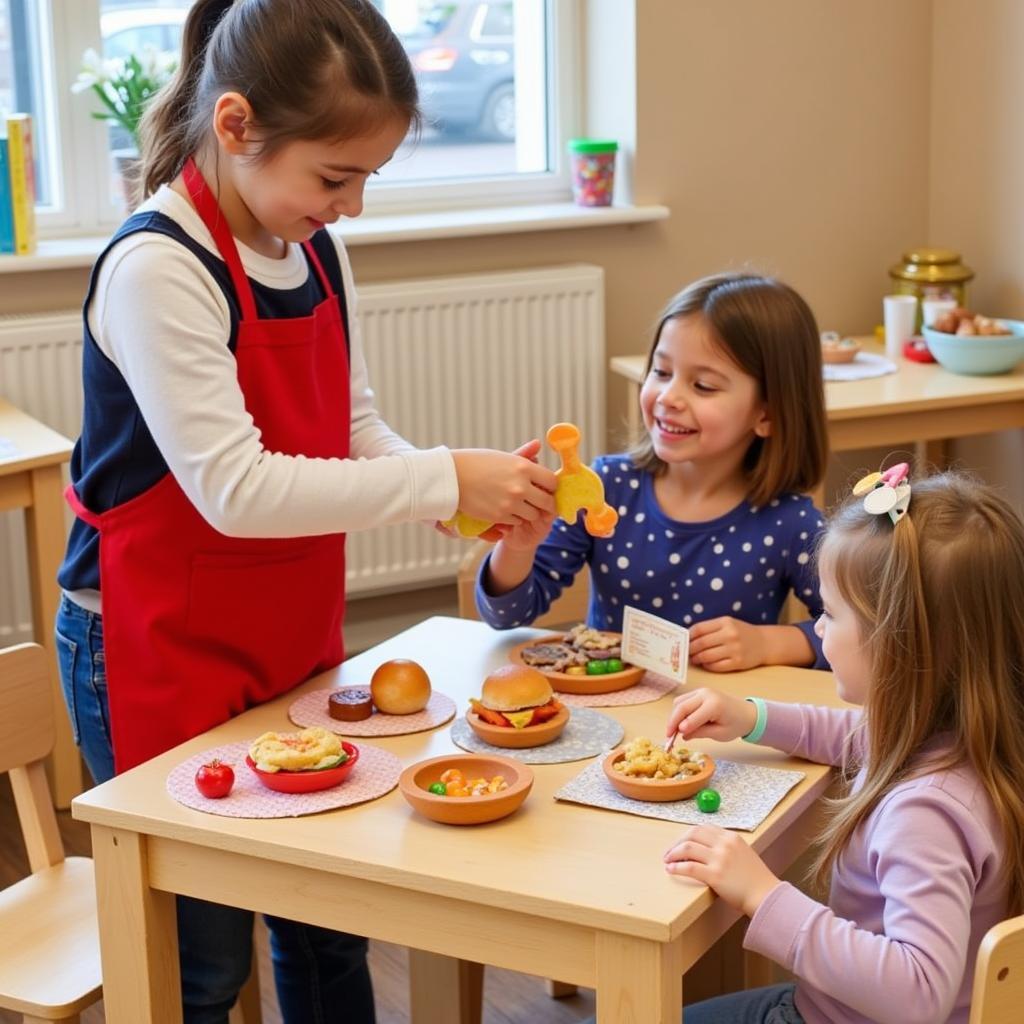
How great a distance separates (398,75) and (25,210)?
5.81ft

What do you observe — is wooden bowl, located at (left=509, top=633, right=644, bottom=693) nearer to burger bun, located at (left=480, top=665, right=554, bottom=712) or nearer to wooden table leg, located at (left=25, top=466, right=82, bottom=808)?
burger bun, located at (left=480, top=665, right=554, bottom=712)

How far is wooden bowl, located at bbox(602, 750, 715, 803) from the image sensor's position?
4.41 feet

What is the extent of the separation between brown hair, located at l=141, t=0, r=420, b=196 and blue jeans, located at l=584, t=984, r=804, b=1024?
2.83 ft

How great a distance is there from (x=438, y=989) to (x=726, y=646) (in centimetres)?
55

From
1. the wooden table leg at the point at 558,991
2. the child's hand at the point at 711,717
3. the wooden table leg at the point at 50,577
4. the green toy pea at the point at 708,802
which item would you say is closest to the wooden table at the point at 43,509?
the wooden table leg at the point at 50,577

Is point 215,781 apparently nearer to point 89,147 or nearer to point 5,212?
point 5,212

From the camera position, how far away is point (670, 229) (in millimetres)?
3643

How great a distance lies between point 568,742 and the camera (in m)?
1.49

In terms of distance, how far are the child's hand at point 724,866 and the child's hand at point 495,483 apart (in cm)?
40

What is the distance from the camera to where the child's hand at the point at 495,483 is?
59.8 inches

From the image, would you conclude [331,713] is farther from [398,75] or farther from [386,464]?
[398,75]

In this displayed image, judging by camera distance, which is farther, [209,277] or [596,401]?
[596,401]

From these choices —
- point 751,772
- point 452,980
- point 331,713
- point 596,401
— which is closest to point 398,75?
point 331,713

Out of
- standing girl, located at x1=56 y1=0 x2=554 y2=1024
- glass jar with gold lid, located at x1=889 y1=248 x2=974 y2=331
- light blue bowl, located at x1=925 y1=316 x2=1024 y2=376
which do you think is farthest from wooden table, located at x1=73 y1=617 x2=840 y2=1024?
glass jar with gold lid, located at x1=889 y1=248 x2=974 y2=331
